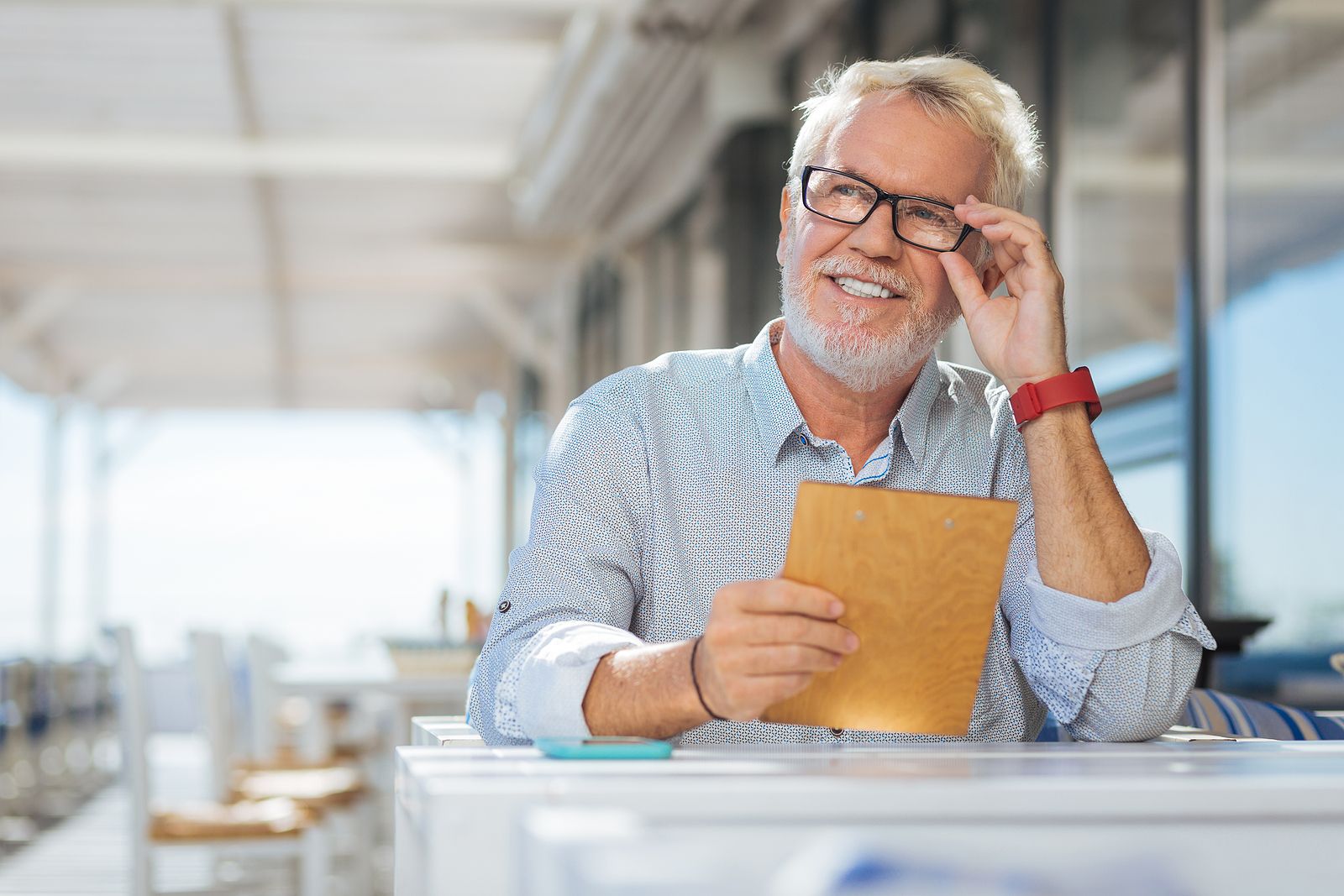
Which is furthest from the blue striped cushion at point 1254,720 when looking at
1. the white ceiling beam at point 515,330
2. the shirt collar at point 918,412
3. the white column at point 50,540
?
the white column at point 50,540

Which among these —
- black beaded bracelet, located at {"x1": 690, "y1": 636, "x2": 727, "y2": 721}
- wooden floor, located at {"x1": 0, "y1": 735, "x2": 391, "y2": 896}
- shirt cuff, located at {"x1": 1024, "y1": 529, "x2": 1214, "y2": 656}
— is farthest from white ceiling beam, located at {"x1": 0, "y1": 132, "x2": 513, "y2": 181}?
black beaded bracelet, located at {"x1": 690, "y1": 636, "x2": 727, "y2": 721}

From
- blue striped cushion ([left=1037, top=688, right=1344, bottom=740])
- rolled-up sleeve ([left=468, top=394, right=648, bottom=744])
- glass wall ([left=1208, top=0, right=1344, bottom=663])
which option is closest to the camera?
rolled-up sleeve ([left=468, top=394, right=648, bottom=744])

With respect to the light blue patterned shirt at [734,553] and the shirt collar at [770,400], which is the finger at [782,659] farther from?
the shirt collar at [770,400]

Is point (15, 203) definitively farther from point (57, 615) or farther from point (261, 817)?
point (261, 817)

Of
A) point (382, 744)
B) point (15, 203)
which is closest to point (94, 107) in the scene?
point (15, 203)

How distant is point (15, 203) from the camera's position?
9.05 m

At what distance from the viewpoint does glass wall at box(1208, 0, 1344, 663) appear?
116 inches

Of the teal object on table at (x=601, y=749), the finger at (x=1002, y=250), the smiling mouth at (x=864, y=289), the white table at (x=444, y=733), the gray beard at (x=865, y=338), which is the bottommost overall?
the white table at (x=444, y=733)

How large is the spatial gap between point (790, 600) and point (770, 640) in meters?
0.03

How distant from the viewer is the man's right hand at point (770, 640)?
100 cm

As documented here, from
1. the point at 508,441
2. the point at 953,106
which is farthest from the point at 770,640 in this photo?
the point at 508,441

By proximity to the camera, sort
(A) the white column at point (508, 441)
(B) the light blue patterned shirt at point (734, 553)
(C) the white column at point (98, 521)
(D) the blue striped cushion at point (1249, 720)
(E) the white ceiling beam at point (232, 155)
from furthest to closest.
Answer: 1. (C) the white column at point (98, 521)
2. (A) the white column at point (508, 441)
3. (E) the white ceiling beam at point (232, 155)
4. (D) the blue striped cushion at point (1249, 720)
5. (B) the light blue patterned shirt at point (734, 553)

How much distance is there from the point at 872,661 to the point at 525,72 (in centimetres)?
680

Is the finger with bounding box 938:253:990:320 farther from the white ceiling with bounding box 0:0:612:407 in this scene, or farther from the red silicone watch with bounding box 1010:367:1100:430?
the white ceiling with bounding box 0:0:612:407
